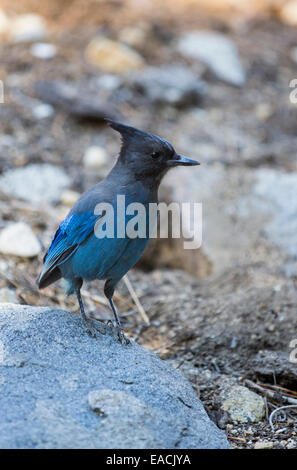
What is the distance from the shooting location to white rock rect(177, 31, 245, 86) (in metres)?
7.18

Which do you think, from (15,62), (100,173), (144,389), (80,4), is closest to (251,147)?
(100,173)

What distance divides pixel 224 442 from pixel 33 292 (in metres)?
1.79

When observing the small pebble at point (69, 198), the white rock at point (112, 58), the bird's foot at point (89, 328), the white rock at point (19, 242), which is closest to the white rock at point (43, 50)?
the white rock at point (112, 58)

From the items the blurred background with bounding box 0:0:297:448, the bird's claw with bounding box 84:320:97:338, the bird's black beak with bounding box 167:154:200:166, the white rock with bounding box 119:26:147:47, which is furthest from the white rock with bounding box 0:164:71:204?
the white rock with bounding box 119:26:147:47

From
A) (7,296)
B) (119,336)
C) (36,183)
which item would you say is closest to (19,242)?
(7,296)

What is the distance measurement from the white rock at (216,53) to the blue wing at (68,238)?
420 cm

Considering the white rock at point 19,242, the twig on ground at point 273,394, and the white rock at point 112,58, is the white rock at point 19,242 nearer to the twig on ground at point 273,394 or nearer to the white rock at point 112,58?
the twig on ground at point 273,394

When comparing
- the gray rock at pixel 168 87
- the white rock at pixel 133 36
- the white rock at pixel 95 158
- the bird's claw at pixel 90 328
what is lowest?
the bird's claw at pixel 90 328

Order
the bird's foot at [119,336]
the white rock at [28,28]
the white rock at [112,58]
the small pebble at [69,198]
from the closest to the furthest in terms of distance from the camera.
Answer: the bird's foot at [119,336]
the small pebble at [69,198]
the white rock at [112,58]
the white rock at [28,28]

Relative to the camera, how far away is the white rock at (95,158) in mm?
5438

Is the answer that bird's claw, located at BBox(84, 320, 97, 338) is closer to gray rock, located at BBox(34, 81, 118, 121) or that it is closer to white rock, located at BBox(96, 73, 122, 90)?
gray rock, located at BBox(34, 81, 118, 121)

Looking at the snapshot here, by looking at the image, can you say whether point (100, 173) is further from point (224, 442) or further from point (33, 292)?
point (224, 442)

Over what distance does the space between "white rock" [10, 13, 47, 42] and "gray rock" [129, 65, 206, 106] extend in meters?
1.20

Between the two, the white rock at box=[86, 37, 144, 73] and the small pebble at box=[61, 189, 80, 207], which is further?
the white rock at box=[86, 37, 144, 73]
